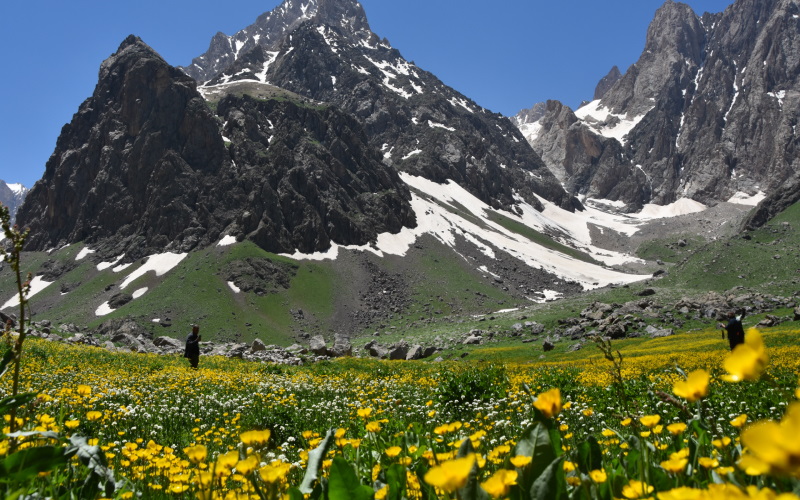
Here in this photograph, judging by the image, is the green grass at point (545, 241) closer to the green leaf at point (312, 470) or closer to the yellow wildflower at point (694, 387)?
the green leaf at point (312, 470)

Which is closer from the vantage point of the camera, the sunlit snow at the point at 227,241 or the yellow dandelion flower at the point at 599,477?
the yellow dandelion flower at the point at 599,477

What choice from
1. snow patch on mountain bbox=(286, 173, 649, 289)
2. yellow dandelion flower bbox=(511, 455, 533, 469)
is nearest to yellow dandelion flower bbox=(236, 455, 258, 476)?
yellow dandelion flower bbox=(511, 455, 533, 469)

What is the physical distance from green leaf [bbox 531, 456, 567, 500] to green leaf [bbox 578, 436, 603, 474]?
0.82 m

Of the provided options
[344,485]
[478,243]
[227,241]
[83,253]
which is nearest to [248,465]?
[344,485]

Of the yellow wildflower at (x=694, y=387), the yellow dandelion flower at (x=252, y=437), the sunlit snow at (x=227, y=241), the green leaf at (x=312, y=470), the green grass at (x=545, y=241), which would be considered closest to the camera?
the yellow wildflower at (x=694, y=387)

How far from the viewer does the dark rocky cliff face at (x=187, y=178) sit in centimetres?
13650

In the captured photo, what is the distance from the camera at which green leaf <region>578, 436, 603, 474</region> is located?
9.18 feet

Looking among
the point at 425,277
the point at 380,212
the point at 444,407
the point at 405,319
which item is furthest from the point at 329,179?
the point at 444,407

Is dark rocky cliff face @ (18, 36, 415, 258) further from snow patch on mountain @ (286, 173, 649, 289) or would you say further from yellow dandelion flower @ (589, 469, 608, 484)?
yellow dandelion flower @ (589, 469, 608, 484)

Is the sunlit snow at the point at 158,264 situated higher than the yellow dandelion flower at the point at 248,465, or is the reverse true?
the sunlit snow at the point at 158,264

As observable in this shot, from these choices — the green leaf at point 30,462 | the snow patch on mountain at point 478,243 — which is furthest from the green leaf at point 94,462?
the snow patch on mountain at point 478,243

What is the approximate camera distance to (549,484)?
2.06 metres

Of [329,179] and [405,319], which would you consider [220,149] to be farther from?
[405,319]

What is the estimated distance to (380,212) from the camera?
157m
